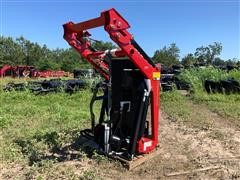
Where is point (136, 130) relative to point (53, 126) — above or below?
above

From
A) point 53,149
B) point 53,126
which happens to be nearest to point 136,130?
point 53,149

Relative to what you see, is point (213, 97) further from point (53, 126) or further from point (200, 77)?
point (53, 126)

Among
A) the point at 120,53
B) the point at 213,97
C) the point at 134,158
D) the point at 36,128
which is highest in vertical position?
the point at 120,53

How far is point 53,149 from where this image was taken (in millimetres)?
5582

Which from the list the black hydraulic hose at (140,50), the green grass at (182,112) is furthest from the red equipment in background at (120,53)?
the green grass at (182,112)

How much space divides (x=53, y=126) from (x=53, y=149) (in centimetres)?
179

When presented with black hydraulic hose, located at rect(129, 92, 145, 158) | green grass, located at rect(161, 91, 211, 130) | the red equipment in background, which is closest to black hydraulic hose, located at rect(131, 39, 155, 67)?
the red equipment in background

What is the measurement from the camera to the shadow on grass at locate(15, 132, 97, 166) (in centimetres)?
514

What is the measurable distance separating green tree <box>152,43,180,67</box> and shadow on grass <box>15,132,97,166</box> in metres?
56.9

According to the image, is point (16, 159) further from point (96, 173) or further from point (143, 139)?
point (143, 139)

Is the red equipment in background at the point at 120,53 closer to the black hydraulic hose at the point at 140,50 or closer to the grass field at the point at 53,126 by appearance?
the black hydraulic hose at the point at 140,50

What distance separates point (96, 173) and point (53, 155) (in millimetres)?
1074

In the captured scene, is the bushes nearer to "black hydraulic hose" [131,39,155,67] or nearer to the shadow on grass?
the shadow on grass

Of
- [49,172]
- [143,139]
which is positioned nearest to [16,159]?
[49,172]
